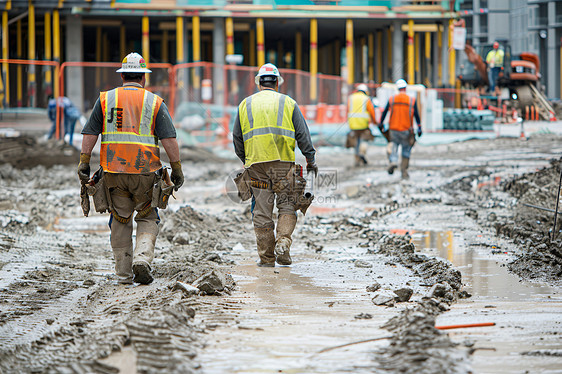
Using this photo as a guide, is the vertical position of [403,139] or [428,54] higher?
[428,54]

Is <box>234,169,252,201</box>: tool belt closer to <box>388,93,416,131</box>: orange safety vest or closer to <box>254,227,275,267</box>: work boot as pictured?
<box>254,227,275,267</box>: work boot

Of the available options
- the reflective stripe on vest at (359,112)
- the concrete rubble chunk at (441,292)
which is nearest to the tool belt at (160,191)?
the concrete rubble chunk at (441,292)

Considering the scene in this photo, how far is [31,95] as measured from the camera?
65.6 feet

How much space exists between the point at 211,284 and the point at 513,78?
26843 mm

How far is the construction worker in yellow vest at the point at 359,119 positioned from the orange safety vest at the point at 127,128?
11135 mm

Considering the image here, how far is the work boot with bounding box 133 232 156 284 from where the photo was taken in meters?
6.04

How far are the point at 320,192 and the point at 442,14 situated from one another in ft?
57.3

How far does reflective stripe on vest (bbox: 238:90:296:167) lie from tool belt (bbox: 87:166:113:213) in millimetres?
1490

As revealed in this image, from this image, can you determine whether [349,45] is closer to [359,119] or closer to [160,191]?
[359,119]

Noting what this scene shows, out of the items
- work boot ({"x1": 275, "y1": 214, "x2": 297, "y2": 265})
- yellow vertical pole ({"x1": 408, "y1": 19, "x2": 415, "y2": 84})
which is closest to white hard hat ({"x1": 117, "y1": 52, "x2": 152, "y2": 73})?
work boot ({"x1": 275, "y1": 214, "x2": 297, "y2": 265})

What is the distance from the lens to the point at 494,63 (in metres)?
30.0

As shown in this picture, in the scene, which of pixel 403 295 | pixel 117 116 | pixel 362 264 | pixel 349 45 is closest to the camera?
pixel 403 295

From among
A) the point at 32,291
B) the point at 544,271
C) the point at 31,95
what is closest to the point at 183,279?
the point at 32,291

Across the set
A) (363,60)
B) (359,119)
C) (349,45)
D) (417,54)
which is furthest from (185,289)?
(363,60)
